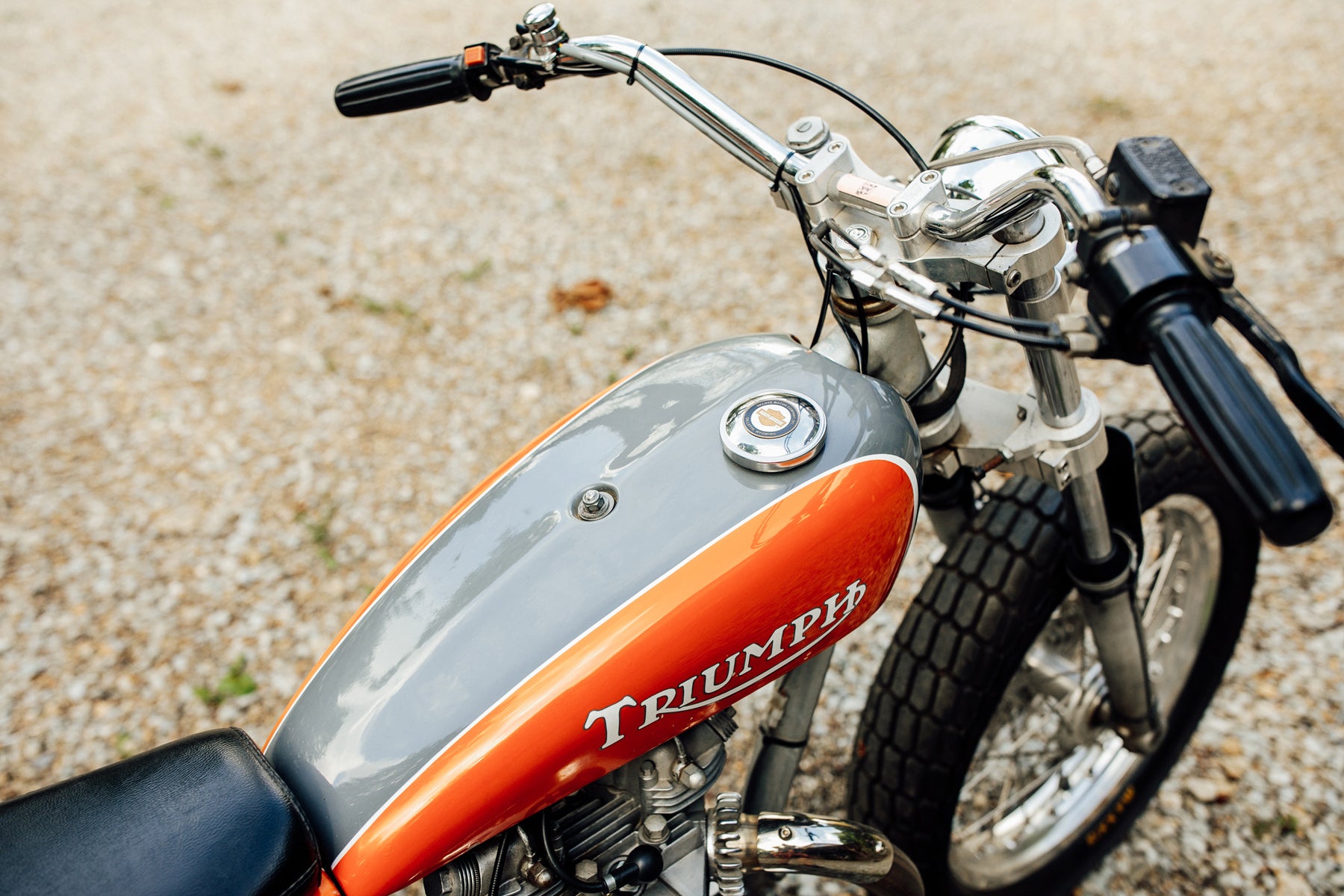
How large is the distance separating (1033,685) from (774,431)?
1.04 metres

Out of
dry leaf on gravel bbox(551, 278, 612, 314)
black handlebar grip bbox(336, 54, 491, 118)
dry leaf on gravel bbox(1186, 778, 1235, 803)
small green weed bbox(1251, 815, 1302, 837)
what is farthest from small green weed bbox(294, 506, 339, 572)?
small green weed bbox(1251, 815, 1302, 837)

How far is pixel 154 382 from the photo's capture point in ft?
10.6

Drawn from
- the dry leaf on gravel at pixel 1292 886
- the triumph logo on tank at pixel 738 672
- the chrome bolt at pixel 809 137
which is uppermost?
the chrome bolt at pixel 809 137

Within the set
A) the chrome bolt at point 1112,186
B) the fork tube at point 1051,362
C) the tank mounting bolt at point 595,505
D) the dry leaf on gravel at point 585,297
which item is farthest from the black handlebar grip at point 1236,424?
the dry leaf on gravel at point 585,297

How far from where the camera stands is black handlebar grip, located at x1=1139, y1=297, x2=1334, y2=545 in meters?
0.61

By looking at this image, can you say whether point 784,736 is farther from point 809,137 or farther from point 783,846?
point 809,137

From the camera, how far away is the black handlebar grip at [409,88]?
1215mm

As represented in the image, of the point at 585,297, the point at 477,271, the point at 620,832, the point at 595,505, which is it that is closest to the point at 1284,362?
the point at 595,505

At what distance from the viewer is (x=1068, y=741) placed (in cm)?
174

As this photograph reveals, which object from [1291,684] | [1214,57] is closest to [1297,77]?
[1214,57]

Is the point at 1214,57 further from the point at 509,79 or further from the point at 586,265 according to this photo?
the point at 509,79

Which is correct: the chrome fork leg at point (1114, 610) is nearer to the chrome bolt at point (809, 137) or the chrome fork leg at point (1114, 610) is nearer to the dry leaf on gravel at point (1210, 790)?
the dry leaf on gravel at point (1210, 790)

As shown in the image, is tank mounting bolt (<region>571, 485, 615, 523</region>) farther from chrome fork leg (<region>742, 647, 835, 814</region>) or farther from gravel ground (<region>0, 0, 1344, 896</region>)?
gravel ground (<region>0, 0, 1344, 896</region>)

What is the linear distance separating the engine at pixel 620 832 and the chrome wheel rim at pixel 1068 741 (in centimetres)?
85
